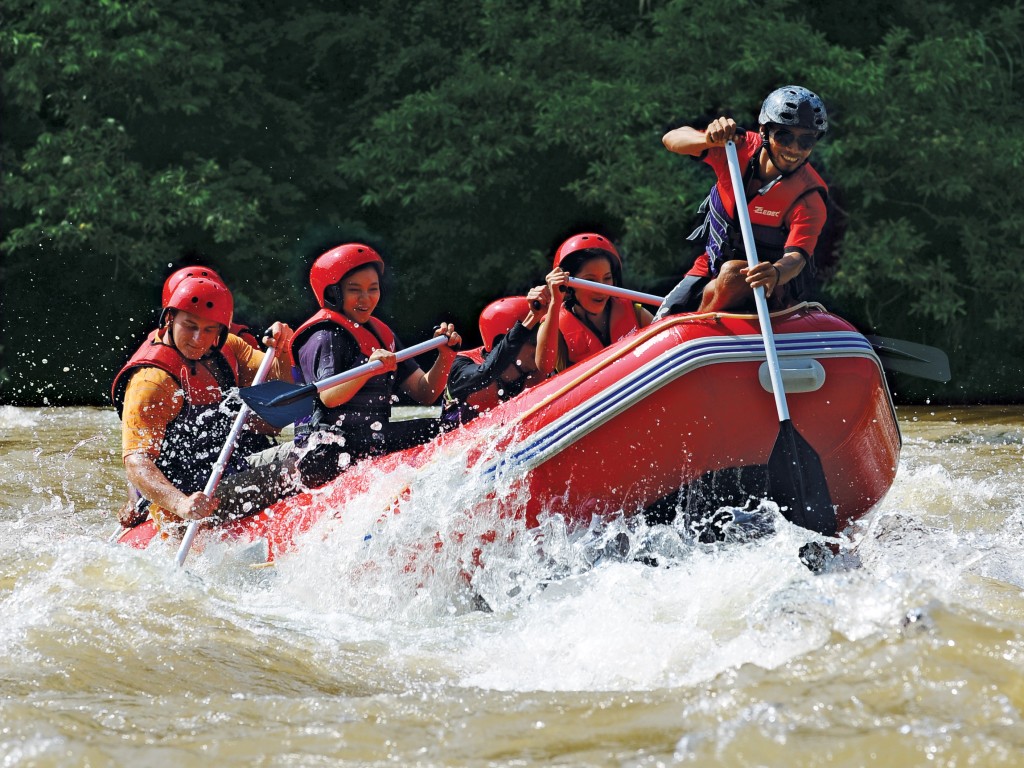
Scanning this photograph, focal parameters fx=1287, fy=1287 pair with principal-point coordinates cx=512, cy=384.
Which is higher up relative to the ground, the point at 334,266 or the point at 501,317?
the point at 334,266

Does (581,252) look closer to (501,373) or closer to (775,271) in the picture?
(501,373)

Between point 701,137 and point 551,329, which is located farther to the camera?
point 551,329

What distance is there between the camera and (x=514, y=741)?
9.25ft

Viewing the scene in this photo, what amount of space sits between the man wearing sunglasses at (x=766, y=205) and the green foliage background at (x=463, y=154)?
294 inches

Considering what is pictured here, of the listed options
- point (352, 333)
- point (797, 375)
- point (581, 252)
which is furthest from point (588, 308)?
point (797, 375)

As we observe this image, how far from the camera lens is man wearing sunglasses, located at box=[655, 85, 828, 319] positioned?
4.25 meters

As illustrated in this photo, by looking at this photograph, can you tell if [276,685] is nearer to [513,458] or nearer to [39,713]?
[39,713]

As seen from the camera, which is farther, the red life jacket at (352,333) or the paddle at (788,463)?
the red life jacket at (352,333)

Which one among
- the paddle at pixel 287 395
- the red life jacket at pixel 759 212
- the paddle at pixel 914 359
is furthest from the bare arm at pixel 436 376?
the red life jacket at pixel 759 212

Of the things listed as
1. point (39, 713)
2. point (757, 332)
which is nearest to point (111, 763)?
point (39, 713)

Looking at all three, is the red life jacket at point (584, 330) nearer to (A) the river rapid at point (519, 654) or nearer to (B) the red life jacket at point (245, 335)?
(A) the river rapid at point (519, 654)

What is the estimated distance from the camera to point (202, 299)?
4973mm

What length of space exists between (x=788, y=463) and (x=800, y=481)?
7 centimetres

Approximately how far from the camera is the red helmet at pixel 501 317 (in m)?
5.59
